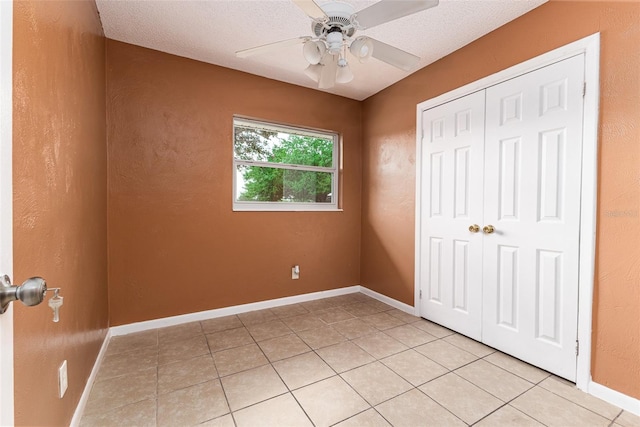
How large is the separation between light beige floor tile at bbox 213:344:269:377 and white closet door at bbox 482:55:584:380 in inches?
73.1

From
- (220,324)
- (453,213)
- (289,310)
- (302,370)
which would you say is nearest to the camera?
(302,370)

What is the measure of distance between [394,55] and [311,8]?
2.06ft

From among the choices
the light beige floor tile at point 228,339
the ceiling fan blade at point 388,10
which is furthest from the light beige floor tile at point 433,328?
the ceiling fan blade at point 388,10

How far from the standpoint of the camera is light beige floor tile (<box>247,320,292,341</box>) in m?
2.49

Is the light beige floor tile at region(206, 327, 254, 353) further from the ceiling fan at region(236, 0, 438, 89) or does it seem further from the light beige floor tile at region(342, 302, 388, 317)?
the ceiling fan at region(236, 0, 438, 89)

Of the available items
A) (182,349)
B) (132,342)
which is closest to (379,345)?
(182,349)

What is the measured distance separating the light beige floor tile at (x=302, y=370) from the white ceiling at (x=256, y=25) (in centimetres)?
249

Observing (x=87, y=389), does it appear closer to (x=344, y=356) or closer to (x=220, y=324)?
(x=220, y=324)

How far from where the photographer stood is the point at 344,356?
2.16m

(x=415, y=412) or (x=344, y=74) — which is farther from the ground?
(x=344, y=74)

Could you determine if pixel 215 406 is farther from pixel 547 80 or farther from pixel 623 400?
pixel 547 80

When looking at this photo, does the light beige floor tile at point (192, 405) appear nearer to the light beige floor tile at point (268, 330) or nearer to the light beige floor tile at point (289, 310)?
the light beige floor tile at point (268, 330)

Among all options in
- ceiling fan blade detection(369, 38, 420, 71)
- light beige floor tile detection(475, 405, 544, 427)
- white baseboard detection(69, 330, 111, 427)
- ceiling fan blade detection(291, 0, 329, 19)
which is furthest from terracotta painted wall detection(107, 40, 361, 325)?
light beige floor tile detection(475, 405, 544, 427)

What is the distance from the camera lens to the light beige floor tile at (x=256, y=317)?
9.20 feet
